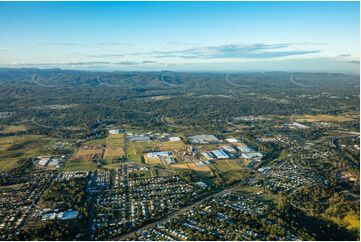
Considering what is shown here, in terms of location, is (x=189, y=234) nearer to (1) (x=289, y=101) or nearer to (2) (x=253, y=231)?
(2) (x=253, y=231)

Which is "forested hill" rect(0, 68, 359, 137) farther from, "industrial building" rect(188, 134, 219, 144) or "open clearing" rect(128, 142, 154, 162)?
"open clearing" rect(128, 142, 154, 162)

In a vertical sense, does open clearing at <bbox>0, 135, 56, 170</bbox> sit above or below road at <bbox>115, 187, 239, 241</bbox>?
above

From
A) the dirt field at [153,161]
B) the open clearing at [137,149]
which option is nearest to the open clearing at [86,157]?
the open clearing at [137,149]

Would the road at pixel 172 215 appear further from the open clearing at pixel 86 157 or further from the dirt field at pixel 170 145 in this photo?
the dirt field at pixel 170 145

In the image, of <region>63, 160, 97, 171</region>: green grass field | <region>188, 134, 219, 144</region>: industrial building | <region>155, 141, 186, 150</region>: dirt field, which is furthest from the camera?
<region>188, 134, 219, 144</region>: industrial building

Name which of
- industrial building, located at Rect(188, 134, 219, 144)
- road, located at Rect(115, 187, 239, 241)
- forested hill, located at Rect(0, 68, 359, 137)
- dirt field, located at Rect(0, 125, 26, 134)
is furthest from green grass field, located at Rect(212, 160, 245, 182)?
dirt field, located at Rect(0, 125, 26, 134)

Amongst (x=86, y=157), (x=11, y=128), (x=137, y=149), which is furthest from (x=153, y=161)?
(x=11, y=128)

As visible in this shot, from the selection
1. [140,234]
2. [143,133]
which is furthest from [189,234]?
[143,133]
